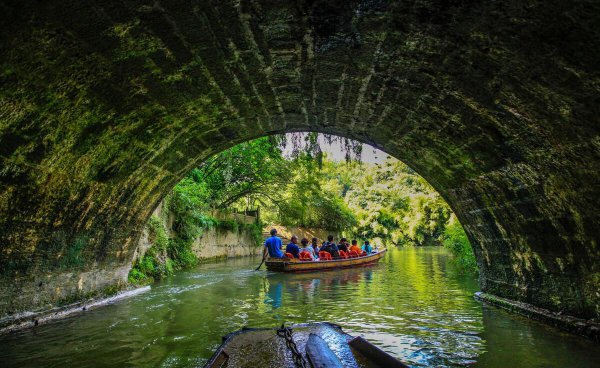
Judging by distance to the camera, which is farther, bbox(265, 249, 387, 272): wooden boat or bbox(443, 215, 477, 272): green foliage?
bbox(265, 249, 387, 272): wooden boat

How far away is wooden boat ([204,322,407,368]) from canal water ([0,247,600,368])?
2.01 feet

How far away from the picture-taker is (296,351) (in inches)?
147

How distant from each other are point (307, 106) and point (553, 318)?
4.66 m

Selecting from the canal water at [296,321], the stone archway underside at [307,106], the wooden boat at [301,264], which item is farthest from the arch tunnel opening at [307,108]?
the wooden boat at [301,264]

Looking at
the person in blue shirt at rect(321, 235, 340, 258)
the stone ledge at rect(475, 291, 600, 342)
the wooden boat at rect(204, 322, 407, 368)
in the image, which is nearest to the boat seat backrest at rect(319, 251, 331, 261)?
A: the person in blue shirt at rect(321, 235, 340, 258)

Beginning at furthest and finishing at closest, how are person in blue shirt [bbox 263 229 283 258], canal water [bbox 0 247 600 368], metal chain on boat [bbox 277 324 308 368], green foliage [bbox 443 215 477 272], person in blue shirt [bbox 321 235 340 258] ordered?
person in blue shirt [bbox 321 235 340 258] < person in blue shirt [bbox 263 229 283 258] < green foliage [bbox 443 215 477 272] < canal water [bbox 0 247 600 368] < metal chain on boat [bbox 277 324 308 368]

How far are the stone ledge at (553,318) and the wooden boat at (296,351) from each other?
3033mm

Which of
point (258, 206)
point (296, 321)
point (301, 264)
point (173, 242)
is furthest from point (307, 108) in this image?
point (258, 206)

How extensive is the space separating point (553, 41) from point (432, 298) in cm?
679

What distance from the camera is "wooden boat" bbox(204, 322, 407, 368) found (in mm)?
3598

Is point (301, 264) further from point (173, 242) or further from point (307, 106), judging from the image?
point (307, 106)

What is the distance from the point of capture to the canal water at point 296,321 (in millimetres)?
4652

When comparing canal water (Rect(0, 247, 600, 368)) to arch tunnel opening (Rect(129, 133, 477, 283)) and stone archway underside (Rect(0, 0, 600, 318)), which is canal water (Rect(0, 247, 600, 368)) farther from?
arch tunnel opening (Rect(129, 133, 477, 283))

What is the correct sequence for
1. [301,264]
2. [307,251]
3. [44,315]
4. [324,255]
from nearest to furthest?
[44,315] < [301,264] < [307,251] < [324,255]
